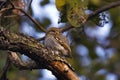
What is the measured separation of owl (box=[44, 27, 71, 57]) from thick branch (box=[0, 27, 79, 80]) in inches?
3.2

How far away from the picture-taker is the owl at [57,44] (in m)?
2.54

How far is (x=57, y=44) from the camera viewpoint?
258cm

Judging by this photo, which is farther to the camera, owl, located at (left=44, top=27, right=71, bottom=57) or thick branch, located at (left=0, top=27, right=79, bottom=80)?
owl, located at (left=44, top=27, right=71, bottom=57)

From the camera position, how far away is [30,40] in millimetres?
2387

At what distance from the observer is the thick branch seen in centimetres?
233

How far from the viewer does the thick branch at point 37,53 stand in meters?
2.33

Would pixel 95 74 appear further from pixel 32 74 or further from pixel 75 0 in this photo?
pixel 75 0

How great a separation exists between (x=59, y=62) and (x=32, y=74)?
2.19m

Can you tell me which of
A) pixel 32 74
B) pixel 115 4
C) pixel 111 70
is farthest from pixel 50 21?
pixel 115 4

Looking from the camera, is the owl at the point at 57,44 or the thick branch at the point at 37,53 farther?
the owl at the point at 57,44

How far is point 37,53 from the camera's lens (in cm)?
238

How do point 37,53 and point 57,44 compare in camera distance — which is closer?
point 37,53

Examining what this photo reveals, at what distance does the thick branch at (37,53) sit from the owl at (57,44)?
82mm

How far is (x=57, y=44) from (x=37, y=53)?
23 cm
